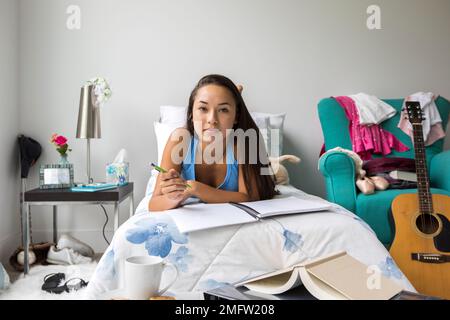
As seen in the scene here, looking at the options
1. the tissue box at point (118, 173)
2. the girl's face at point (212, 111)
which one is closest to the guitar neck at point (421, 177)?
the girl's face at point (212, 111)

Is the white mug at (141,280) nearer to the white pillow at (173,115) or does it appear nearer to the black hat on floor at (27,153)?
the white pillow at (173,115)

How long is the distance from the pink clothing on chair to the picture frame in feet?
5.44

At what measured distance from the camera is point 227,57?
2.60 m

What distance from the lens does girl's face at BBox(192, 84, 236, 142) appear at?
1.27 m

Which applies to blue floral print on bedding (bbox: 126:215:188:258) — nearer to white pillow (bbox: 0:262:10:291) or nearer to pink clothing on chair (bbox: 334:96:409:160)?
white pillow (bbox: 0:262:10:291)

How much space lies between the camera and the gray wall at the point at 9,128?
2225mm

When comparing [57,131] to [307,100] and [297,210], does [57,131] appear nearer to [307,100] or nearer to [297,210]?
[307,100]

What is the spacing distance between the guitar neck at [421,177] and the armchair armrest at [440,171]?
30cm

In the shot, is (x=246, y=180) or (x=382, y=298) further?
(x=246, y=180)

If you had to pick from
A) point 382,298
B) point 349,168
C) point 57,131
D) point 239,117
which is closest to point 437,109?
point 349,168

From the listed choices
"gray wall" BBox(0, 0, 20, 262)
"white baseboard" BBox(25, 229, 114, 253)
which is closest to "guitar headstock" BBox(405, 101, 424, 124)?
"white baseboard" BBox(25, 229, 114, 253)

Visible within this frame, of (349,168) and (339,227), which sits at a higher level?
(349,168)

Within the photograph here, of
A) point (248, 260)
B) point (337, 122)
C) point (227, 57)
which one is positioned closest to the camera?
point (248, 260)

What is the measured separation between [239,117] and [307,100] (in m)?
1.37
